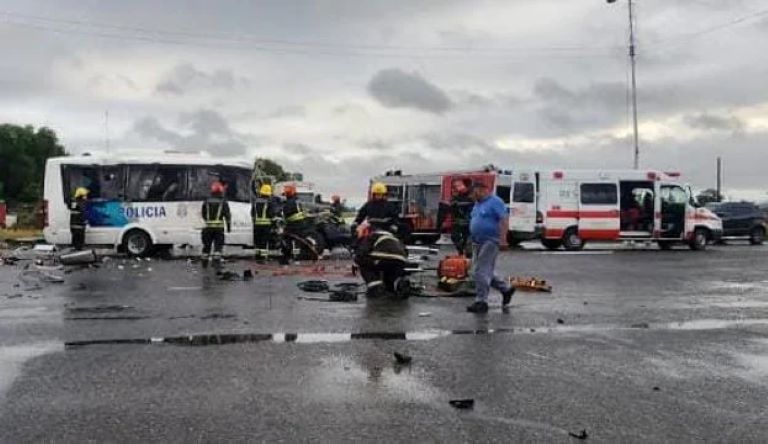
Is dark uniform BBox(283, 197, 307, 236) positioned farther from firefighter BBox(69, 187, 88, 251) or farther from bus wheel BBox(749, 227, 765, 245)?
bus wheel BBox(749, 227, 765, 245)

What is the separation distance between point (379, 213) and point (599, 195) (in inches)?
669

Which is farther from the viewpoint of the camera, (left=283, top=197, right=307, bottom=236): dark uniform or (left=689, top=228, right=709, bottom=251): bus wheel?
(left=689, top=228, right=709, bottom=251): bus wheel

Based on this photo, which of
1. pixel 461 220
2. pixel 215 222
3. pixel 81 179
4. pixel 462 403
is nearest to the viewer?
pixel 462 403

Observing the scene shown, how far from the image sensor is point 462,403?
6.43 meters

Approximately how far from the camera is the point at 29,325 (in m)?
10.1

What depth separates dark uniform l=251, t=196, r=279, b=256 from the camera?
21.7 meters

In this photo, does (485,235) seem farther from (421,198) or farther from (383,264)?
(421,198)

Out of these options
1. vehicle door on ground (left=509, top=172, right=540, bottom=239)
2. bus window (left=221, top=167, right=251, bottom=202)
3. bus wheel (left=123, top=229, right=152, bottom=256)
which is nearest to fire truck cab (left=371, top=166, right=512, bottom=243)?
vehicle door on ground (left=509, top=172, right=540, bottom=239)

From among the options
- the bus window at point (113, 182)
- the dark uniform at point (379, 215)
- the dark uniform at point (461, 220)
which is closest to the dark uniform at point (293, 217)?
the dark uniform at point (461, 220)

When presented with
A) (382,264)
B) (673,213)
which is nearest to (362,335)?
(382,264)

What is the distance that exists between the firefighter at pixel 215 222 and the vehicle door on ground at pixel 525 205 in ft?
40.1

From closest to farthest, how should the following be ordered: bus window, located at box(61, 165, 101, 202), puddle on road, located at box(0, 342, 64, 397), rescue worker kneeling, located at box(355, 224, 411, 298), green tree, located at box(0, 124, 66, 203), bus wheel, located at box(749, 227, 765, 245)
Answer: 1. puddle on road, located at box(0, 342, 64, 397)
2. rescue worker kneeling, located at box(355, 224, 411, 298)
3. bus window, located at box(61, 165, 101, 202)
4. bus wheel, located at box(749, 227, 765, 245)
5. green tree, located at box(0, 124, 66, 203)

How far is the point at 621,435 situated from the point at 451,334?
4.03m

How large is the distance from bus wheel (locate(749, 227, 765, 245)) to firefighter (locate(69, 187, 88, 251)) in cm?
2669
